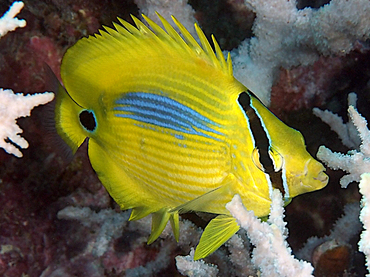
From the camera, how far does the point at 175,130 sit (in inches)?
57.6

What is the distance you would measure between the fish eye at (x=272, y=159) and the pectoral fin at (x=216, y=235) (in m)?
0.28

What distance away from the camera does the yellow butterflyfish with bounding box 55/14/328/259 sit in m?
1.33

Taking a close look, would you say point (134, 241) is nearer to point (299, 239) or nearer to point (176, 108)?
point (299, 239)

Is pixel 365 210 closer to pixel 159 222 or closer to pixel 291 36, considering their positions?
pixel 159 222

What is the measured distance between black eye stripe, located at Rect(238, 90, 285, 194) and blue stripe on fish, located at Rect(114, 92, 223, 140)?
137 mm

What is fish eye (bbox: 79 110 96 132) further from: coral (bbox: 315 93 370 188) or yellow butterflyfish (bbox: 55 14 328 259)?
coral (bbox: 315 93 370 188)

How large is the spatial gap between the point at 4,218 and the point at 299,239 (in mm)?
2210

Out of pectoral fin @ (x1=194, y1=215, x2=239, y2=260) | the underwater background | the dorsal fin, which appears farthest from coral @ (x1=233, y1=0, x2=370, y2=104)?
pectoral fin @ (x1=194, y1=215, x2=239, y2=260)

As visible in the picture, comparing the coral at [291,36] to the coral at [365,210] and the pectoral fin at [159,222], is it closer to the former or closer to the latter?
the pectoral fin at [159,222]

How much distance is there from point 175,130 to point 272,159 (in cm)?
42

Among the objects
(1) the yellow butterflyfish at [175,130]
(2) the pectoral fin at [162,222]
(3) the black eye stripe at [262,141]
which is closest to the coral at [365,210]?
(1) the yellow butterflyfish at [175,130]

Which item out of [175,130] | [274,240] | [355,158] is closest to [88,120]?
[175,130]

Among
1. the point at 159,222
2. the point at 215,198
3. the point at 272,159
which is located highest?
the point at 272,159

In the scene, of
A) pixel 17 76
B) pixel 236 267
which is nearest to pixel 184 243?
pixel 236 267
